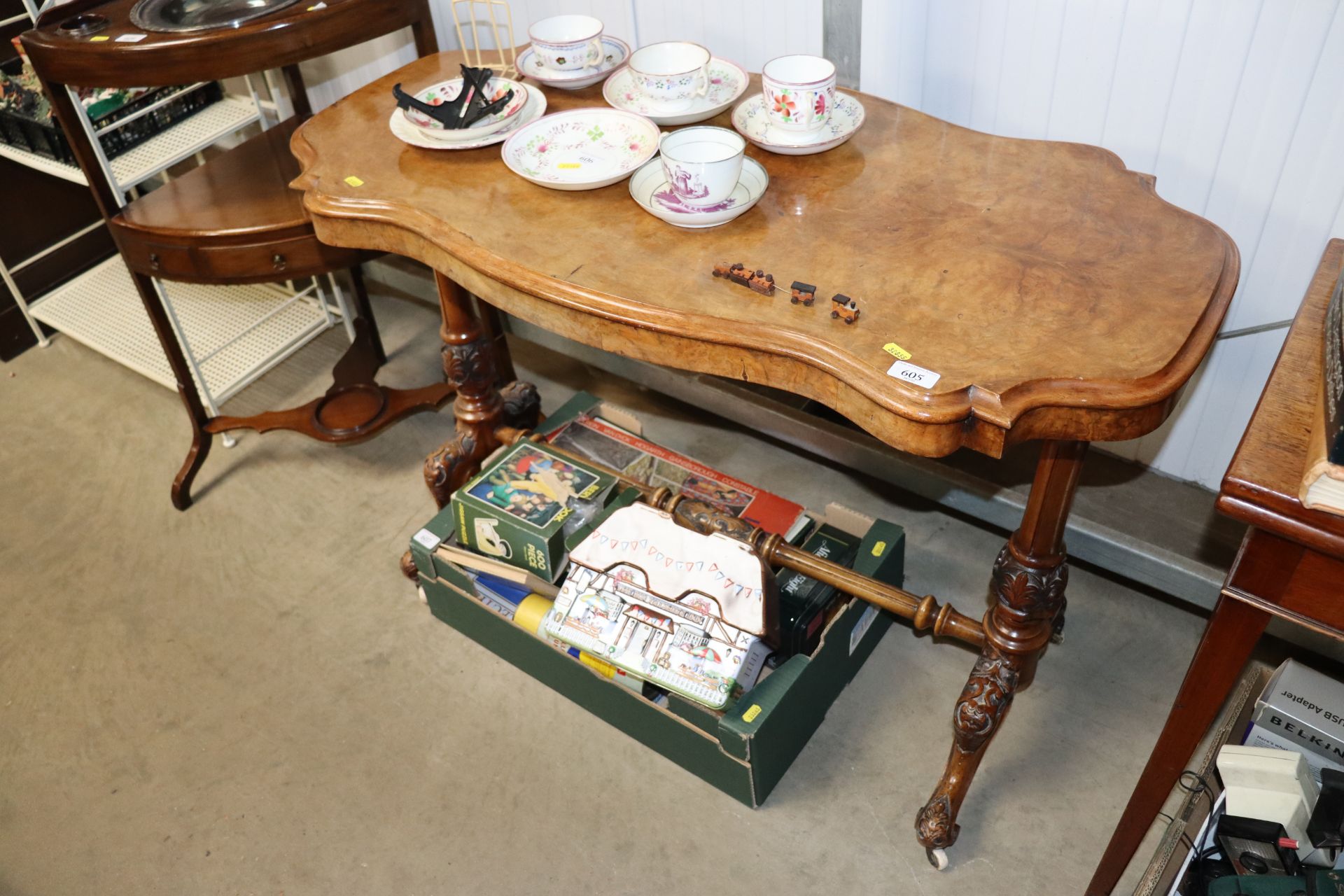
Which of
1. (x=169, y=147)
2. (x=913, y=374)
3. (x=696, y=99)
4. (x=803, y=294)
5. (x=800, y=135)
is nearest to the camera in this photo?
(x=913, y=374)

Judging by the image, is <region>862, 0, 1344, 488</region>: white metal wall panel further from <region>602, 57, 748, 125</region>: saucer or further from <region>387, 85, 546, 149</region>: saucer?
<region>387, 85, 546, 149</region>: saucer

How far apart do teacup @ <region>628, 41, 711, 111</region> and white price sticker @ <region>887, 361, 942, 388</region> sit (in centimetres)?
69

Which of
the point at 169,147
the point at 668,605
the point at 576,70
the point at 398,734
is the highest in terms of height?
the point at 576,70

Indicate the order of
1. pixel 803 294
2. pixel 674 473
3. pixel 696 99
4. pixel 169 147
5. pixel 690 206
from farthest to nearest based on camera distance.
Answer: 1. pixel 169 147
2. pixel 674 473
3. pixel 696 99
4. pixel 690 206
5. pixel 803 294

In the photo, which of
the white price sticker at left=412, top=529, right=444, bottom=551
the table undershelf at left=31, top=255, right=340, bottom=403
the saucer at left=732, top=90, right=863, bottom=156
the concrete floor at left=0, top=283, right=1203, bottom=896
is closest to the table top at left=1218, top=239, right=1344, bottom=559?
the saucer at left=732, top=90, right=863, bottom=156

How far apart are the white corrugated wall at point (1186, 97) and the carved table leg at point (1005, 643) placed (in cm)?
59

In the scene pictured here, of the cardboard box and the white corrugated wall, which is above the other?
the white corrugated wall

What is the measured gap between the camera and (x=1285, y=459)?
1051 millimetres

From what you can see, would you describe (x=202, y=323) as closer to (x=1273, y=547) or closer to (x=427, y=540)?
(x=427, y=540)

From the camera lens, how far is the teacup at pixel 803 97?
61.7 inches

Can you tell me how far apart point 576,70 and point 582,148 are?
212 millimetres

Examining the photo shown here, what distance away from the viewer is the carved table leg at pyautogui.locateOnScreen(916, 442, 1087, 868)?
5.14 feet

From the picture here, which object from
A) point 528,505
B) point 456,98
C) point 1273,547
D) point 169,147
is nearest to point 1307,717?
point 1273,547

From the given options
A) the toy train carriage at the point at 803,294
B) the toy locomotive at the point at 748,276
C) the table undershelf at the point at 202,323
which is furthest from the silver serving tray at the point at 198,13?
the toy train carriage at the point at 803,294
